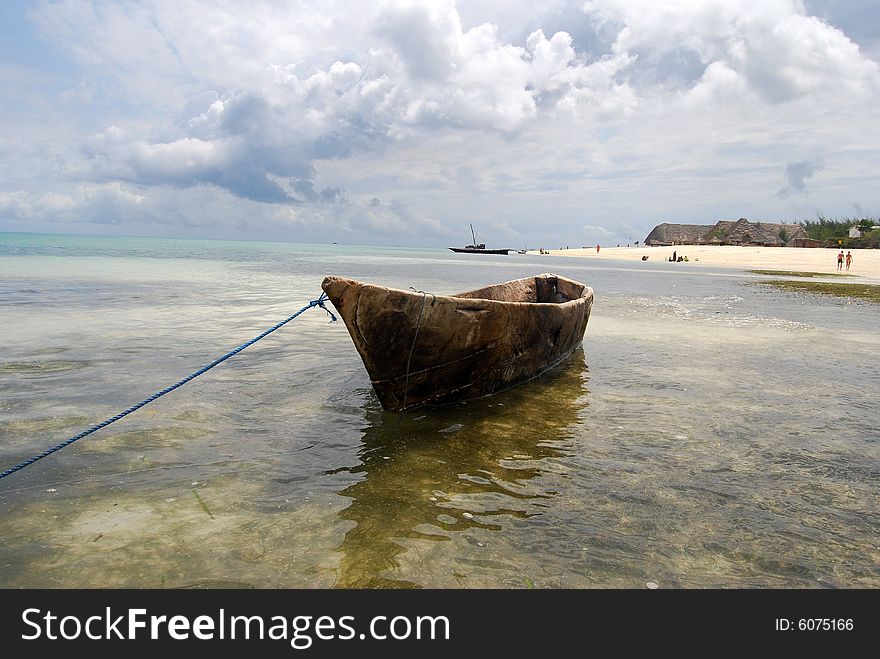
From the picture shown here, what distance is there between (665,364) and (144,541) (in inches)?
276

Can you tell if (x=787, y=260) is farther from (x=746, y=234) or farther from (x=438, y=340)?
(x=438, y=340)

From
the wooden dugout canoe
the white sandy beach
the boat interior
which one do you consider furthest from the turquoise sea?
the white sandy beach

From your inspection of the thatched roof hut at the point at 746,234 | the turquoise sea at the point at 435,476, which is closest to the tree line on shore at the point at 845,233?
the thatched roof hut at the point at 746,234

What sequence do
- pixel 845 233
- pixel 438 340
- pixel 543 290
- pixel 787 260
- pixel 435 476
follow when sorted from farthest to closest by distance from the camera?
1. pixel 845 233
2. pixel 787 260
3. pixel 543 290
4. pixel 438 340
5. pixel 435 476

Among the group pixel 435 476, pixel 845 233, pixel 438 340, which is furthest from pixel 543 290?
pixel 845 233

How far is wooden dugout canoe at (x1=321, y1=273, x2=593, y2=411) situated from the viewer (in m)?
4.67

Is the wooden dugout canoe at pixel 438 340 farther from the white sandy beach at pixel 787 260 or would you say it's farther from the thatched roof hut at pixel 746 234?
the thatched roof hut at pixel 746 234

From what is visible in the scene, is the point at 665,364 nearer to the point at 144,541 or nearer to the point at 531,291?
the point at 531,291

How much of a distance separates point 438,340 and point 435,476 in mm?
1565

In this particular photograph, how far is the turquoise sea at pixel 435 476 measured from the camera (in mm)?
2723

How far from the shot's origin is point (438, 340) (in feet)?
16.6

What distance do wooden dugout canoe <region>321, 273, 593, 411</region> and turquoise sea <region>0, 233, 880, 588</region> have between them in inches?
11.0

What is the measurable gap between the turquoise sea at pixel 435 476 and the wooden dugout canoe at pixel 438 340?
28 centimetres
